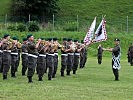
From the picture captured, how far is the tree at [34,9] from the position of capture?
7156cm

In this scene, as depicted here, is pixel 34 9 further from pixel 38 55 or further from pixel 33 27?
pixel 38 55

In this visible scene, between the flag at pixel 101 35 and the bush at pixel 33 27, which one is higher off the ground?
the bush at pixel 33 27

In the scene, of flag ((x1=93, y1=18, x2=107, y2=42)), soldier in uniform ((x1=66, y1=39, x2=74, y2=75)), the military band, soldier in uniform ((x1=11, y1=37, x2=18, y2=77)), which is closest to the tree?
soldier in uniform ((x1=66, y1=39, x2=74, y2=75))

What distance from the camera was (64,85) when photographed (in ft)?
73.0

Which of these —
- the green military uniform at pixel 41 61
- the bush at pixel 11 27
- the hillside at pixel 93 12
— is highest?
the hillside at pixel 93 12

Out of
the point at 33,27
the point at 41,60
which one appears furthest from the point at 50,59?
the point at 33,27

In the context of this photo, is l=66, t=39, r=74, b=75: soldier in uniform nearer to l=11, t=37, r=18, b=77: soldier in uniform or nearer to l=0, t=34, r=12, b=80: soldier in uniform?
l=11, t=37, r=18, b=77: soldier in uniform

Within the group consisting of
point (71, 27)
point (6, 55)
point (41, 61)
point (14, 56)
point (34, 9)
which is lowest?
point (41, 61)

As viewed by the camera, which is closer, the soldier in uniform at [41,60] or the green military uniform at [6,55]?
the soldier in uniform at [41,60]

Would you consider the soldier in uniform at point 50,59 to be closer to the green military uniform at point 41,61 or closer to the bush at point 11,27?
the green military uniform at point 41,61

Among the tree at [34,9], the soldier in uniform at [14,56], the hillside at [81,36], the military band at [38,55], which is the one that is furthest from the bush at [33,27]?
the soldier in uniform at [14,56]

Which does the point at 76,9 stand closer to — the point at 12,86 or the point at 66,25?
the point at 66,25

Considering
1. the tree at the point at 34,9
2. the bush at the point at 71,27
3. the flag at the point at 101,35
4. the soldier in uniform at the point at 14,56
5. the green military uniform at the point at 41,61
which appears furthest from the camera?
the tree at the point at 34,9

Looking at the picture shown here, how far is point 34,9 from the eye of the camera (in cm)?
7219
